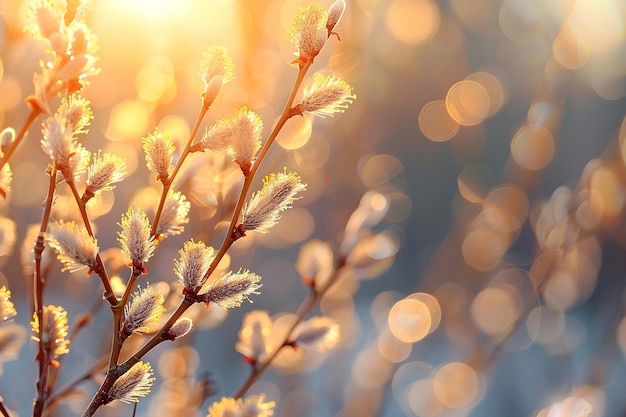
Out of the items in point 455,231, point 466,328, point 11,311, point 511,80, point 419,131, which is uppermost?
point 511,80

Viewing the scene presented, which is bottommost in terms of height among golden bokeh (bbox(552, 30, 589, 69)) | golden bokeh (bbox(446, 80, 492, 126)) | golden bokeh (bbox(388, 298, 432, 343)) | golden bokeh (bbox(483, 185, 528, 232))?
golden bokeh (bbox(388, 298, 432, 343))

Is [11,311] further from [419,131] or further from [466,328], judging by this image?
[419,131]

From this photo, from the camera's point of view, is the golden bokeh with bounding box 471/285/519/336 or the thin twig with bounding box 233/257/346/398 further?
the golden bokeh with bounding box 471/285/519/336

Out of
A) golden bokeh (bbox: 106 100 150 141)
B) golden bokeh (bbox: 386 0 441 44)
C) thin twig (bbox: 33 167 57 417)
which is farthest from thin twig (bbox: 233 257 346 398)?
golden bokeh (bbox: 386 0 441 44)

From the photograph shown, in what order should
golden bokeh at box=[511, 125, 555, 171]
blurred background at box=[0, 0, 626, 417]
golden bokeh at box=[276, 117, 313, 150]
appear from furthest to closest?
golden bokeh at box=[511, 125, 555, 171], blurred background at box=[0, 0, 626, 417], golden bokeh at box=[276, 117, 313, 150]

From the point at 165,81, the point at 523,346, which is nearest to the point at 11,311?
the point at 165,81

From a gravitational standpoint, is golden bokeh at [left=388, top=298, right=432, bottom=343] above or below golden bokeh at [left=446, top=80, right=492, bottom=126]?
below

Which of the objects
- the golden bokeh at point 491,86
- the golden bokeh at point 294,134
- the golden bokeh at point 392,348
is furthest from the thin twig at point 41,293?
the golden bokeh at point 491,86

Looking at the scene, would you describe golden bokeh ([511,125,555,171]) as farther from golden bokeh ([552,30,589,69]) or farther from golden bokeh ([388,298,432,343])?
golden bokeh ([388,298,432,343])

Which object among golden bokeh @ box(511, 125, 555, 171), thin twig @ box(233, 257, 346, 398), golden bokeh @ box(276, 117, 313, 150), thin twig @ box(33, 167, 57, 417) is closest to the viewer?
thin twig @ box(33, 167, 57, 417)
